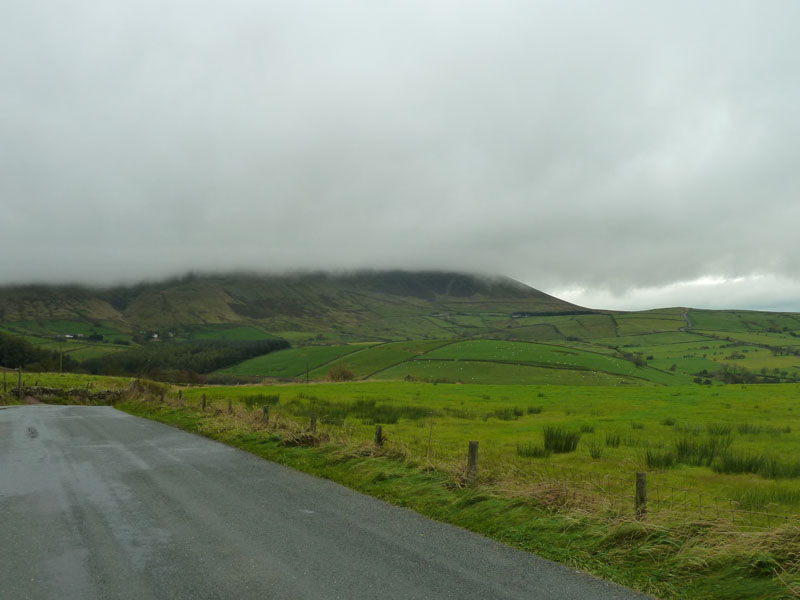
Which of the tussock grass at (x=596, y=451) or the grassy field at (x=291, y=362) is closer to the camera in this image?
the tussock grass at (x=596, y=451)

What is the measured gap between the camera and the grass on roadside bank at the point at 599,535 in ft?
26.4

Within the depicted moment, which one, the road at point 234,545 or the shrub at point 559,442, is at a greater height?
the road at point 234,545

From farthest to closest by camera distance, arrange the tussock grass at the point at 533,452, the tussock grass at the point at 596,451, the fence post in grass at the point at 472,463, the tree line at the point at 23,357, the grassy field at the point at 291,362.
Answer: the grassy field at the point at 291,362, the tree line at the point at 23,357, the tussock grass at the point at 533,452, the tussock grass at the point at 596,451, the fence post in grass at the point at 472,463

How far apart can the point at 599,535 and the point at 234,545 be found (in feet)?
23.0

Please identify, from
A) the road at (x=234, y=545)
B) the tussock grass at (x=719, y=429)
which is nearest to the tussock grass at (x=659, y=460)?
the tussock grass at (x=719, y=429)

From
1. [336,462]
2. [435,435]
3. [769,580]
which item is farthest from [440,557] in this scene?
[435,435]

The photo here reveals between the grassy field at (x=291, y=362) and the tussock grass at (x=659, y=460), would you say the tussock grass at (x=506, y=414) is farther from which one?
the grassy field at (x=291, y=362)

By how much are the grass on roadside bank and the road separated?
53cm

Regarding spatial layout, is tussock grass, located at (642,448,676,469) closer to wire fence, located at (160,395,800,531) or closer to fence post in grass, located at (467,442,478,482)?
wire fence, located at (160,395,800,531)

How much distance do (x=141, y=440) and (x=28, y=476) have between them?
8076 mm

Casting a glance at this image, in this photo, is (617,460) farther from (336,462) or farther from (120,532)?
(120,532)

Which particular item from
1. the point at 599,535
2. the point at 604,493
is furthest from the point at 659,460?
the point at 599,535

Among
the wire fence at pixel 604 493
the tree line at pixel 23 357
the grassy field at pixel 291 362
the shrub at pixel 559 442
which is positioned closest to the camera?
the wire fence at pixel 604 493

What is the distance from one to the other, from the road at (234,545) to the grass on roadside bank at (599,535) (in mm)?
527
